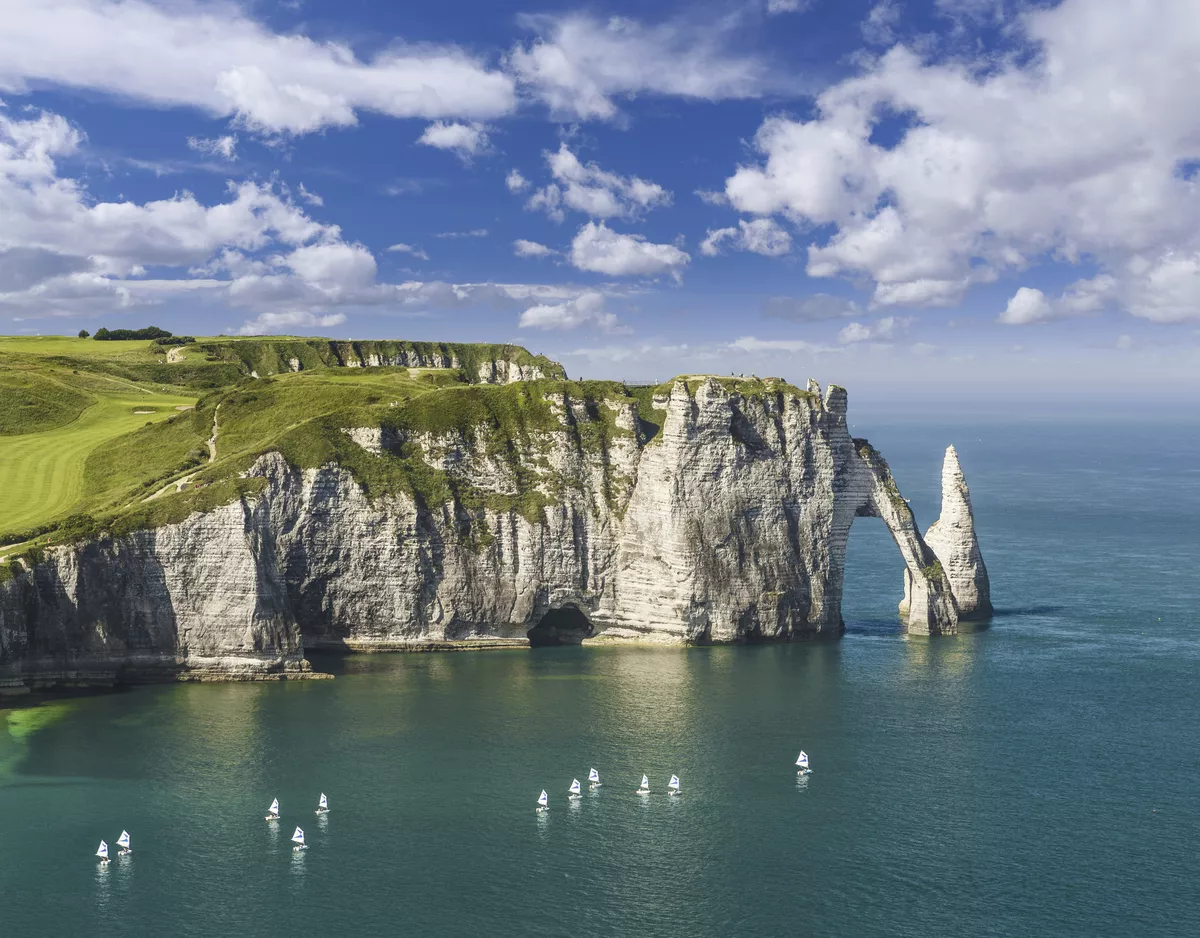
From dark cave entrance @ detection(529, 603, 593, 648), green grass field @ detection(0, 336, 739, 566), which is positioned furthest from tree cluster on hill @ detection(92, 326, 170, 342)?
dark cave entrance @ detection(529, 603, 593, 648)

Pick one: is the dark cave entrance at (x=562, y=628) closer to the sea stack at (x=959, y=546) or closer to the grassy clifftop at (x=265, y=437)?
the grassy clifftop at (x=265, y=437)

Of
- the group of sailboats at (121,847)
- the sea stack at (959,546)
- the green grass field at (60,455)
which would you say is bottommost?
the group of sailboats at (121,847)

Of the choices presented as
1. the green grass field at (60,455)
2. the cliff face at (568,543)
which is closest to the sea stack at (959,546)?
the cliff face at (568,543)

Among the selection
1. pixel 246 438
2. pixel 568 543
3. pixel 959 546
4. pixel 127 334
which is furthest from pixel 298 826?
pixel 127 334

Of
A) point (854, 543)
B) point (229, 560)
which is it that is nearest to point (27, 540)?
point (229, 560)

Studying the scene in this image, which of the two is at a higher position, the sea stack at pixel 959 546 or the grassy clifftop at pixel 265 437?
the grassy clifftop at pixel 265 437

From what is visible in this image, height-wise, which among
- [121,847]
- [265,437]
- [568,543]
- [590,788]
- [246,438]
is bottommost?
[121,847]

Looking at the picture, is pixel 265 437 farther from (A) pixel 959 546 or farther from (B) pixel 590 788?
Result: (A) pixel 959 546
